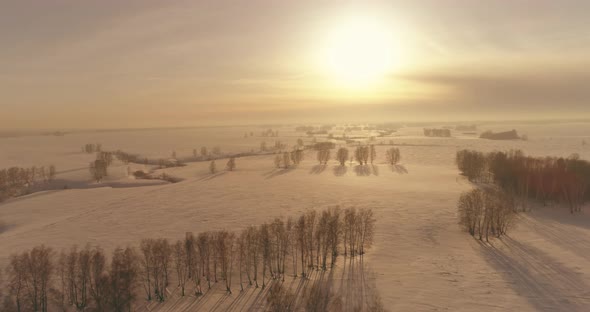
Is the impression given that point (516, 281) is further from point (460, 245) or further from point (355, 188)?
point (355, 188)

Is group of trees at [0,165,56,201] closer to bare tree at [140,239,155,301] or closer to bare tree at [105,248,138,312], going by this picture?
bare tree at [140,239,155,301]

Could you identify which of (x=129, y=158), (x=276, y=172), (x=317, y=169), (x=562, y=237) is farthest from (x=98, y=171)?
(x=562, y=237)

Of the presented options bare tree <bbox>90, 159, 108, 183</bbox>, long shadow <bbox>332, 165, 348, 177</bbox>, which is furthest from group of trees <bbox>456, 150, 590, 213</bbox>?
bare tree <bbox>90, 159, 108, 183</bbox>

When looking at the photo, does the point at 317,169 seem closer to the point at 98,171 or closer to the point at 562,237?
the point at 98,171

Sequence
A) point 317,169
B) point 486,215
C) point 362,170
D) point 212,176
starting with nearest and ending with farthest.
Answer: point 486,215 → point 212,176 → point 362,170 → point 317,169

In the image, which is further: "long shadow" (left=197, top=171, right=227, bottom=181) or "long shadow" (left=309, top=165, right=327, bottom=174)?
"long shadow" (left=309, top=165, right=327, bottom=174)

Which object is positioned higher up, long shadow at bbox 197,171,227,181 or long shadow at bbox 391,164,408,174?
long shadow at bbox 391,164,408,174

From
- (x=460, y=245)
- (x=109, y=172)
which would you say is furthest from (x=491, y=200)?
(x=109, y=172)

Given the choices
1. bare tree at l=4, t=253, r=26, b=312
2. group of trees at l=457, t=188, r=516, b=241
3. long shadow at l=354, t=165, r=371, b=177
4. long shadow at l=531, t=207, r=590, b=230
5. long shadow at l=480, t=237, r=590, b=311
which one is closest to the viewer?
long shadow at l=480, t=237, r=590, b=311
